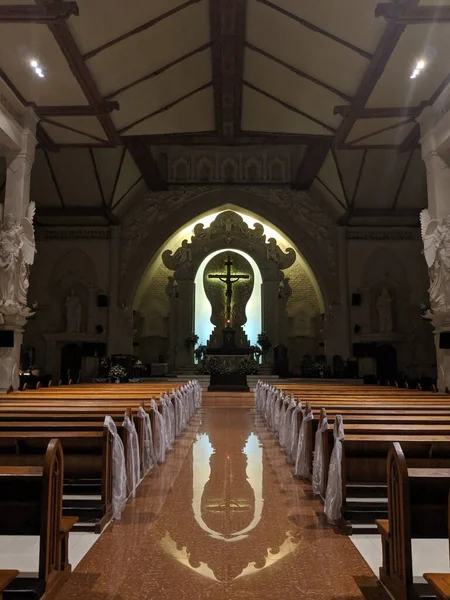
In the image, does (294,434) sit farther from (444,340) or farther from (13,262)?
(13,262)

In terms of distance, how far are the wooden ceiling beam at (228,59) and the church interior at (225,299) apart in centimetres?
7

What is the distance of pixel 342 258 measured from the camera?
1942 centimetres

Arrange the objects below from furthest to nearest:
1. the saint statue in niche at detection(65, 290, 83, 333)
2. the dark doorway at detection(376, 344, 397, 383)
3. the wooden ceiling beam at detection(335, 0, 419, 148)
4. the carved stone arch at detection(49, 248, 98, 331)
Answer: the carved stone arch at detection(49, 248, 98, 331)
the saint statue in niche at detection(65, 290, 83, 333)
the dark doorway at detection(376, 344, 397, 383)
the wooden ceiling beam at detection(335, 0, 419, 148)

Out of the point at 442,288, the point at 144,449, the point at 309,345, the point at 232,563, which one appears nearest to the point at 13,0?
the point at 144,449

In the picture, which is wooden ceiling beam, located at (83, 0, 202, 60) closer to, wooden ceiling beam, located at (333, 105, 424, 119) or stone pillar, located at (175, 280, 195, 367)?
wooden ceiling beam, located at (333, 105, 424, 119)

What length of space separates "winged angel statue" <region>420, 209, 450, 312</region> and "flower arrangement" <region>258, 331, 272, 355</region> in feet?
32.5

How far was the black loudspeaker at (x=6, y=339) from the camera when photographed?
1065 cm

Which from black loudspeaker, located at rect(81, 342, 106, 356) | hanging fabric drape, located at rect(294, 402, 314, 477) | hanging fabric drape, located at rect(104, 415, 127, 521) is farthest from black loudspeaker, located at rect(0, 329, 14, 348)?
black loudspeaker, located at rect(81, 342, 106, 356)

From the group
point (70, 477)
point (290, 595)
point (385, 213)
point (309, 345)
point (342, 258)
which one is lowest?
point (290, 595)

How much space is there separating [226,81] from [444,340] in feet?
26.9

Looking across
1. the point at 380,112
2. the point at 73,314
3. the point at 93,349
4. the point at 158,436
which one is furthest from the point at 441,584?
the point at 73,314

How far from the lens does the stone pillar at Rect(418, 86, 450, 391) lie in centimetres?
1043

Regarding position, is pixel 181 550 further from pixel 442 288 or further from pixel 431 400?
pixel 442 288

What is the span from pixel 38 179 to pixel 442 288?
14129 mm
